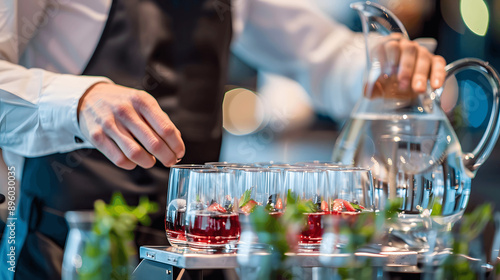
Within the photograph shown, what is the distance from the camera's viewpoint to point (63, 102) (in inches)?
30.9

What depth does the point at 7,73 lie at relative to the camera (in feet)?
2.69

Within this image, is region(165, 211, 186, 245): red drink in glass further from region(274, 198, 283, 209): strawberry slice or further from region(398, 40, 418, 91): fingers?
region(398, 40, 418, 91): fingers

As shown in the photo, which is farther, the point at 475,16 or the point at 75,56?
the point at 475,16

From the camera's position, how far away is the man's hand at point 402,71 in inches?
27.0

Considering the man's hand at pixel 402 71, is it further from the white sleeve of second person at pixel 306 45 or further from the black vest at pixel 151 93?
the white sleeve of second person at pixel 306 45

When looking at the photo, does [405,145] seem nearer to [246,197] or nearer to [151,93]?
[246,197]

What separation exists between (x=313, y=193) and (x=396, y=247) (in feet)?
0.31

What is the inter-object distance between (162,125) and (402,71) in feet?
0.93

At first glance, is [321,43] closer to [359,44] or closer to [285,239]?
[359,44]

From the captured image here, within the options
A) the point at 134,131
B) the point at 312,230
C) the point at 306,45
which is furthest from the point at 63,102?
the point at 306,45

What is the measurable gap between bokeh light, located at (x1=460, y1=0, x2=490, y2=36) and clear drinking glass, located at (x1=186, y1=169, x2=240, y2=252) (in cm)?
132

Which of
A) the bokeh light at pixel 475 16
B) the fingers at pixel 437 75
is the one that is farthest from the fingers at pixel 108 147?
the bokeh light at pixel 475 16

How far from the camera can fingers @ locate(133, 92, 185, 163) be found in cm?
67

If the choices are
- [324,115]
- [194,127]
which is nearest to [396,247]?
Result: [194,127]
